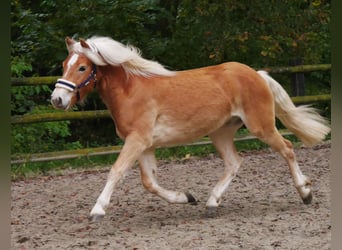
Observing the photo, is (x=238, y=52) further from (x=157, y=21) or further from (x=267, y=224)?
(x=267, y=224)

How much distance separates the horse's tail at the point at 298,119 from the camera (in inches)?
199

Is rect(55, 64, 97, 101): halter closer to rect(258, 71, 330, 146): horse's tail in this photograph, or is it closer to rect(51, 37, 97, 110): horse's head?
rect(51, 37, 97, 110): horse's head

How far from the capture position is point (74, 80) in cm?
435

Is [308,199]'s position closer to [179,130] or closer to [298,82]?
[179,130]

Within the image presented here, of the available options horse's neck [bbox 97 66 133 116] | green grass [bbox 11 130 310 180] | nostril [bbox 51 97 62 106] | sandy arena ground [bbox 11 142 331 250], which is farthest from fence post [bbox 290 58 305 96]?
nostril [bbox 51 97 62 106]

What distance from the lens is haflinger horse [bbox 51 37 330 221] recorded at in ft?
14.3

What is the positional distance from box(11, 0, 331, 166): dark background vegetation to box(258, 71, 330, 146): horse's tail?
139 inches

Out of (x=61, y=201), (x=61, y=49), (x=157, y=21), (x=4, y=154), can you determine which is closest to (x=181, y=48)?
(x=157, y=21)

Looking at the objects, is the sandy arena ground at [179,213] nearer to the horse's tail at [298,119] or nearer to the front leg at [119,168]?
the front leg at [119,168]

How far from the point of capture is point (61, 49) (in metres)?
8.52

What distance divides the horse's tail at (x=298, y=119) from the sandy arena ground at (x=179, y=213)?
0.56 m

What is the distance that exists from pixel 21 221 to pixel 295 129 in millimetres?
2369

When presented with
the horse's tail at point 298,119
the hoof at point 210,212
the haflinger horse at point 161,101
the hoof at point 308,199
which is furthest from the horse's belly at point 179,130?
the hoof at point 308,199

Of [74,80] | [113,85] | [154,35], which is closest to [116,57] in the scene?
[113,85]
